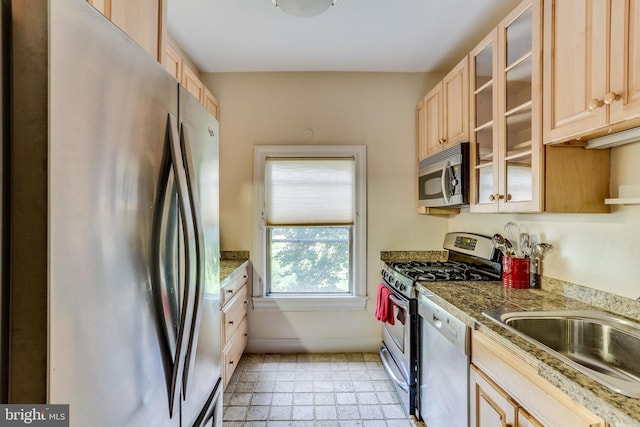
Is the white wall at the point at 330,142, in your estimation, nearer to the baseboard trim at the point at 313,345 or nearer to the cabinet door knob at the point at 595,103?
the baseboard trim at the point at 313,345

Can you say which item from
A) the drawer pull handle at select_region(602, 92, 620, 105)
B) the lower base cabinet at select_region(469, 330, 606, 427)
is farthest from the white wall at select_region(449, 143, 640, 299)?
the lower base cabinet at select_region(469, 330, 606, 427)

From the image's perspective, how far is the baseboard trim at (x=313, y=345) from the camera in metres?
2.97

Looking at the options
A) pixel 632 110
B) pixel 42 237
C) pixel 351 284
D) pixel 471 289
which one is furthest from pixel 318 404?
pixel 632 110

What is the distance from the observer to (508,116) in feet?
5.52

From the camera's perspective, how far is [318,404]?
7.22 feet

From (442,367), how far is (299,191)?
1873 millimetres

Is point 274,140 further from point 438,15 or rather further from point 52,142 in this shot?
point 52,142

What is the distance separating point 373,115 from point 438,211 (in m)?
1.12

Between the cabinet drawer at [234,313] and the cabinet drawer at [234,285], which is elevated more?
the cabinet drawer at [234,285]

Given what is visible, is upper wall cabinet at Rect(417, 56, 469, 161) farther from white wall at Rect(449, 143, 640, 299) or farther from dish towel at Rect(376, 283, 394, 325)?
dish towel at Rect(376, 283, 394, 325)

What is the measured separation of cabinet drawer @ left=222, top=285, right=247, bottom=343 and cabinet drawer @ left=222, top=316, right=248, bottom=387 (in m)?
0.07

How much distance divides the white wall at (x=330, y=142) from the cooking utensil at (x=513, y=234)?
887 mm

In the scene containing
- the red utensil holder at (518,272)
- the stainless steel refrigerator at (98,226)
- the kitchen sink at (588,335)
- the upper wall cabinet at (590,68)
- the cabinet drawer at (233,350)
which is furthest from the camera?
the cabinet drawer at (233,350)

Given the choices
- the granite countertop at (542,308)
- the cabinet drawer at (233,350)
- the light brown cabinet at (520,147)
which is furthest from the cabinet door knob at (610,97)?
the cabinet drawer at (233,350)
